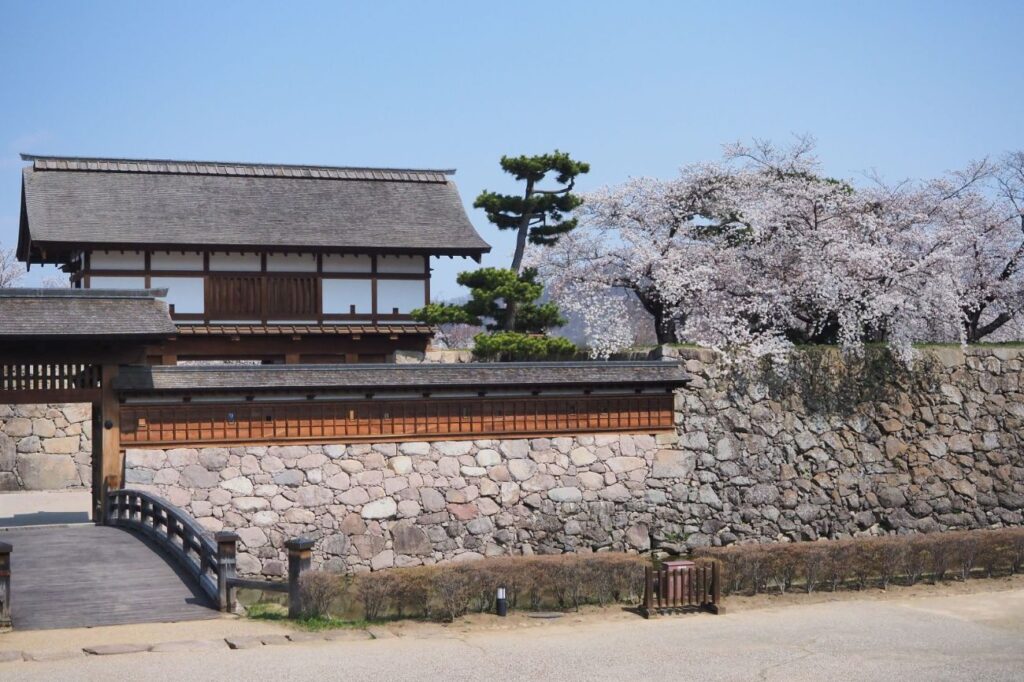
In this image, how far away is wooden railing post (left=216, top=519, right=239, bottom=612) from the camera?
16.5 m

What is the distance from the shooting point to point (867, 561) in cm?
2086

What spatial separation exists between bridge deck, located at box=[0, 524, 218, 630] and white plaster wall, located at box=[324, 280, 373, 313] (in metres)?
9.30

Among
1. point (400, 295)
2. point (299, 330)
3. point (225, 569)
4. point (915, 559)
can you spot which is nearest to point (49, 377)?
point (225, 569)

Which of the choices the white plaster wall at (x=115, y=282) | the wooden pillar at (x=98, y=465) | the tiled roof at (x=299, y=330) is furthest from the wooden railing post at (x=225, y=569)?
the white plaster wall at (x=115, y=282)

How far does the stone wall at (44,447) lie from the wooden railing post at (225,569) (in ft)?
48.6

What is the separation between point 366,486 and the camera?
22.3 metres

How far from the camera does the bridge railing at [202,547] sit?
54.5ft

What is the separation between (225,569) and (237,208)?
13727mm

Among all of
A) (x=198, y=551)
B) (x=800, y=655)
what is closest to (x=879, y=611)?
(x=800, y=655)

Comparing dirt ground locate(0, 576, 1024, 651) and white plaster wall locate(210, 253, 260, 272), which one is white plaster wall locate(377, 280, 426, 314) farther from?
dirt ground locate(0, 576, 1024, 651)

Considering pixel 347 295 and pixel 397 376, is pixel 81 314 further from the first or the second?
pixel 347 295

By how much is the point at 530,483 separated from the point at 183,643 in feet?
32.4

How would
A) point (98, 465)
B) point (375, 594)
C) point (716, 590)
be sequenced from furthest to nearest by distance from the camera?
point (98, 465), point (716, 590), point (375, 594)

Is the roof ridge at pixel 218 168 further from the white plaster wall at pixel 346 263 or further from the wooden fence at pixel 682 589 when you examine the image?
the wooden fence at pixel 682 589
